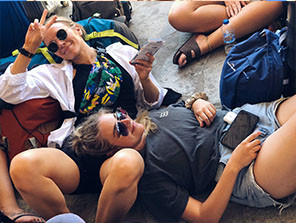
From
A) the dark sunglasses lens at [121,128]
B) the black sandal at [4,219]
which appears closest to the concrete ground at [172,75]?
the black sandal at [4,219]

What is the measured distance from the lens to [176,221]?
141cm

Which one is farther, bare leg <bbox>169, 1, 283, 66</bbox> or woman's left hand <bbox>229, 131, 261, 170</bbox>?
bare leg <bbox>169, 1, 283, 66</bbox>

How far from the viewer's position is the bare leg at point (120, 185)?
51.1 inches

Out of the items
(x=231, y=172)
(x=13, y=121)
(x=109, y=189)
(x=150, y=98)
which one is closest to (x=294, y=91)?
(x=231, y=172)

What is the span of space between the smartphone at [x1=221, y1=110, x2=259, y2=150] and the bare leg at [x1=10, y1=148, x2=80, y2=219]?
732 mm

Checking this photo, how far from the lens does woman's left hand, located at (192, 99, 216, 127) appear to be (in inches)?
60.4

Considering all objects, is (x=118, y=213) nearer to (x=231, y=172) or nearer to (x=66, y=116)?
(x=231, y=172)

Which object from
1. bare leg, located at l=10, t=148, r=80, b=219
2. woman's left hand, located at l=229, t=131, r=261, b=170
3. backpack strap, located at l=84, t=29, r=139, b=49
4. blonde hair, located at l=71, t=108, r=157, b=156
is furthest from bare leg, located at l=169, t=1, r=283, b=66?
bare leg, located at l=10, t=148, r=80, b=219

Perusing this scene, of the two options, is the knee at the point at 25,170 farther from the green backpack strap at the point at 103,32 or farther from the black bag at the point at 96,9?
the black bag at the point at 96,9

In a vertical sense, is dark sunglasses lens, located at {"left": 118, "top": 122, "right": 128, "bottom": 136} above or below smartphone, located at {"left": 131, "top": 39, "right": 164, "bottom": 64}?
below

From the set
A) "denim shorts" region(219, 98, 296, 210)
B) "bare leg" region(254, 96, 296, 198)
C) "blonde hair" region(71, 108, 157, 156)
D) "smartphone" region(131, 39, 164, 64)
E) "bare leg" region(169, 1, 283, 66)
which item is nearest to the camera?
"bare leg" region(254, 96, 296, 198)

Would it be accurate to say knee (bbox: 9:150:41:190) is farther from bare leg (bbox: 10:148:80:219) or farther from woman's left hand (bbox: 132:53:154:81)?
woman's left hand (bbox: 132:53:154:81)

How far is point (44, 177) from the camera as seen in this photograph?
137 cm

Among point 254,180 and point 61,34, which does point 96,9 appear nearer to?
point 61,34
